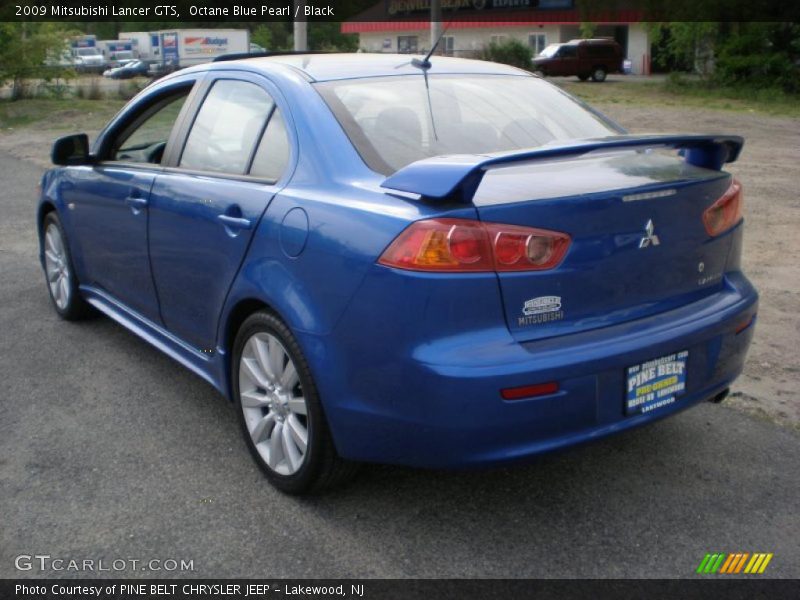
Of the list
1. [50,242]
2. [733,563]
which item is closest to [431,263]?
[733,563]

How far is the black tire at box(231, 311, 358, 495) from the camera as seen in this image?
3.24 metres

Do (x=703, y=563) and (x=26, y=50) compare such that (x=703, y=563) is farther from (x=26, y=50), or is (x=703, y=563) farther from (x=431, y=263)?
(x=26, y=50)

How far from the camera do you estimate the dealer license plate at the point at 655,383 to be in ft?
10.0

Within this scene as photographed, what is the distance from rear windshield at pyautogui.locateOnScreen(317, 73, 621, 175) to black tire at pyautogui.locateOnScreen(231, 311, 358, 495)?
0.71m

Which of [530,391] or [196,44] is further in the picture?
[196,44]

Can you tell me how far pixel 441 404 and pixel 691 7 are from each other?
112 feet

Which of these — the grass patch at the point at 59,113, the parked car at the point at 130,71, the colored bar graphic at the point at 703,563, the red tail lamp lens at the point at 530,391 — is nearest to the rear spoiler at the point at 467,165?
the red tail lamp lens at the point at 530,391

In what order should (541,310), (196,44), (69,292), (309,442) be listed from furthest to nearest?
(196,44)
(69,292)
(309,442)
(541,310)

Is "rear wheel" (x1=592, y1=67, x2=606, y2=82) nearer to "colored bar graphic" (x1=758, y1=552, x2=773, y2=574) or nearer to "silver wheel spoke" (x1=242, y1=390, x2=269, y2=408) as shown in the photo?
"silver wheel spoke" (x1=242, y1=390, x2=269, y2=408)

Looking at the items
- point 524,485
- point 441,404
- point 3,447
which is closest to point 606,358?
point 441,404

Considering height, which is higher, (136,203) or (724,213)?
(724,213)

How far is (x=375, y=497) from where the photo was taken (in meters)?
3.52

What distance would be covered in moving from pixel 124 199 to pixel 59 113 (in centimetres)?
2163

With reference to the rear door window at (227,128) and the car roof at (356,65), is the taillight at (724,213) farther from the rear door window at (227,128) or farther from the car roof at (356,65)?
the rear door window at (227,128)
